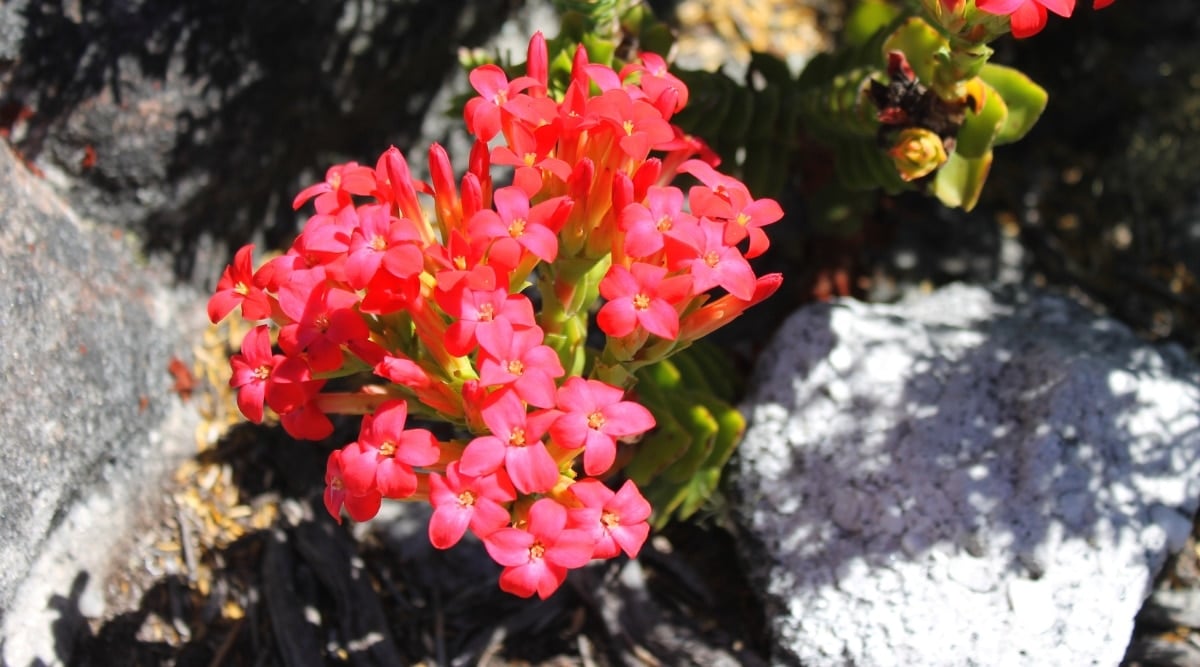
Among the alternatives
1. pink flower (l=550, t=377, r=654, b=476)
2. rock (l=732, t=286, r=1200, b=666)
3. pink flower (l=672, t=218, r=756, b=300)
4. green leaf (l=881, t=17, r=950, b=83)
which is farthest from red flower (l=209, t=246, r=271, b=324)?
green leaf (l=881, t=17, r=950, b=83)

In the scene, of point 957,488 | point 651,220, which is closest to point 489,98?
point 651,220

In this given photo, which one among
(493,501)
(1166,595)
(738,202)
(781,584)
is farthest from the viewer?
(1166,595)

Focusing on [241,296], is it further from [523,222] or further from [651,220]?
[651,220]

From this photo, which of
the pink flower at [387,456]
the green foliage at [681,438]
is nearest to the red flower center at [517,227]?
the pink flower at [387,456]

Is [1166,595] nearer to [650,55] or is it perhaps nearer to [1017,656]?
[1017,656]

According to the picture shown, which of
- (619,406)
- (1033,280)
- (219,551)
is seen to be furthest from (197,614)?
(1033,280)

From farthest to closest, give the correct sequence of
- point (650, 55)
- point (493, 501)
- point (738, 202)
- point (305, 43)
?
1. point (305, 43)
2. point (650, 55)
3. point (738, 202)
4. point (493, 501)

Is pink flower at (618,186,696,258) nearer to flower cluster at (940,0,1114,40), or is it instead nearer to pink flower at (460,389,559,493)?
pink flower at (460,389,559,493)
